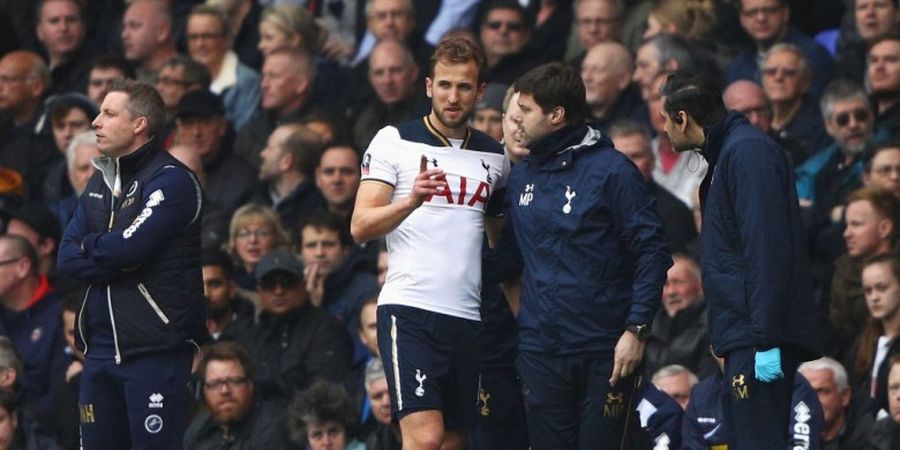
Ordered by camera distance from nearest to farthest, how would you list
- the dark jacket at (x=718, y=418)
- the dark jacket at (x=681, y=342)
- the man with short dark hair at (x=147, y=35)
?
the dark jacket at (x=718, y=418), the dark jacket at (x=681, y=342), the man with short dark hair at (x=147, y=35)

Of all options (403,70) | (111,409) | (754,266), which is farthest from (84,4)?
(754,266)

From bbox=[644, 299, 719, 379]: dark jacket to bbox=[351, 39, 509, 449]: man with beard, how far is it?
11.0ft

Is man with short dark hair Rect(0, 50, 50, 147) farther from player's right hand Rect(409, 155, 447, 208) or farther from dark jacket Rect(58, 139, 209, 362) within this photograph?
player's right hand Rect(409, 155, 447, 208)

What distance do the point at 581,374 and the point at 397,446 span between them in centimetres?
300

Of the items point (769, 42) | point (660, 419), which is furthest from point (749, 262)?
point (769, 42)

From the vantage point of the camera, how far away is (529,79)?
10.2 metres

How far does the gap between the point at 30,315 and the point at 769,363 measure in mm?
6939

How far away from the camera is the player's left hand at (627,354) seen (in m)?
9.75

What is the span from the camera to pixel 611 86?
15.7 metres

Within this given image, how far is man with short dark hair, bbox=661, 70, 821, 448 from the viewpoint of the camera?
30.9 feet

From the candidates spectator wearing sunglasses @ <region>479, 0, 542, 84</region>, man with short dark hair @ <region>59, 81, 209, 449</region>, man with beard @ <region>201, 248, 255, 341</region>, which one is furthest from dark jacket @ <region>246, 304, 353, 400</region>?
spectator wearing sunglasses @ <region>479, 0, 542, 84</region>

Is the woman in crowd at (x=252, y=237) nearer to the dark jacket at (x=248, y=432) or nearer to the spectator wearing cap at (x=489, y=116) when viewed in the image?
the spectator wearing cap at (x=489, y=116)

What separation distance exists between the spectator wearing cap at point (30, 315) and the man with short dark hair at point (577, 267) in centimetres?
526

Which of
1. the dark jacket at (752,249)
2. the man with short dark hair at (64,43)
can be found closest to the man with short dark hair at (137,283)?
the dark jacket at (752,249)
